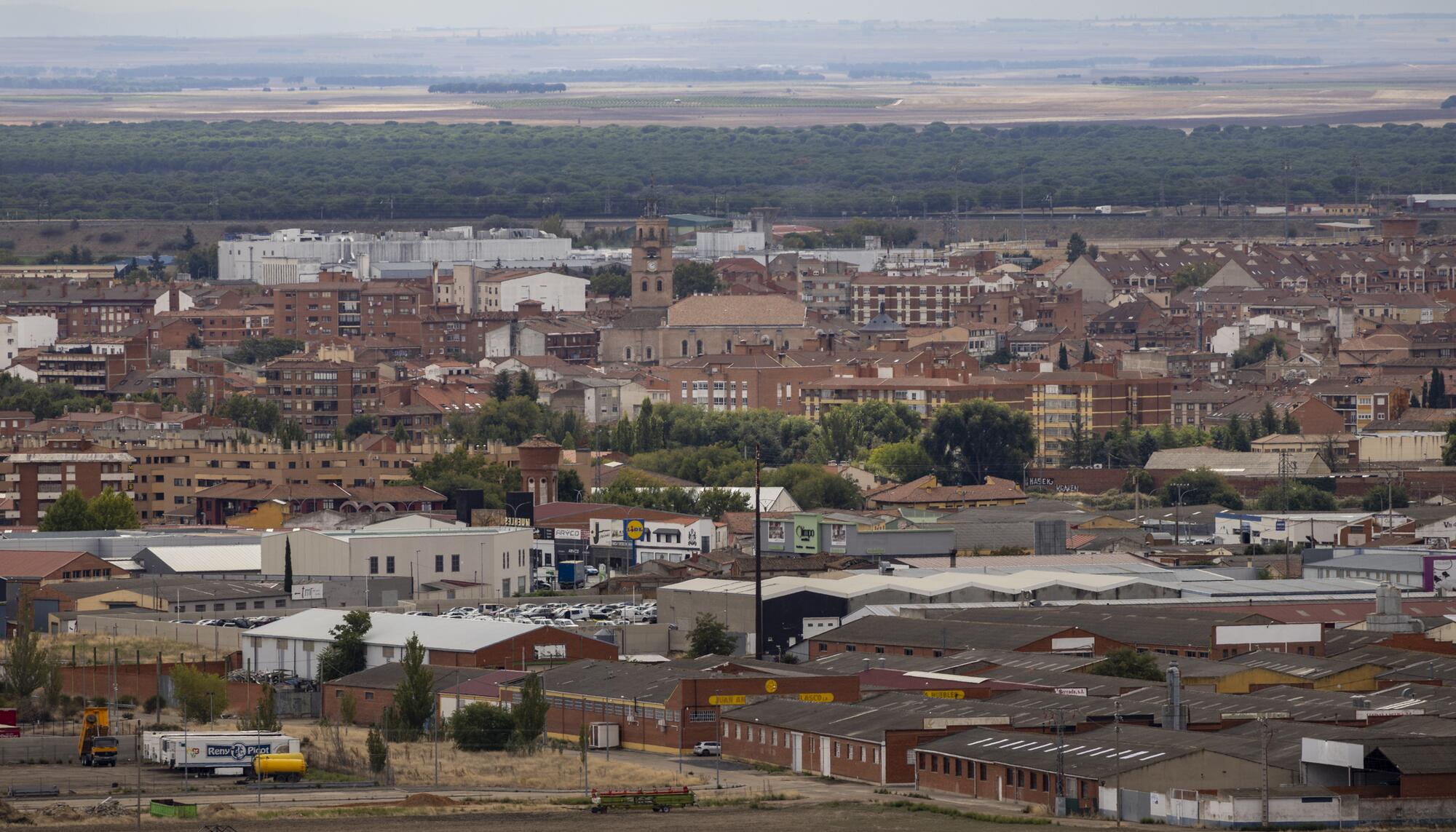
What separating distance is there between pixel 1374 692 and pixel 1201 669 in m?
3.18

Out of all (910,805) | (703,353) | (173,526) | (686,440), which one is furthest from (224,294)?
(910,805)

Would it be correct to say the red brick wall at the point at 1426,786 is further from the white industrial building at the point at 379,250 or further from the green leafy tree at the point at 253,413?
the white industrial building at the point at 379,250

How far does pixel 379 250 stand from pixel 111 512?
259 feet

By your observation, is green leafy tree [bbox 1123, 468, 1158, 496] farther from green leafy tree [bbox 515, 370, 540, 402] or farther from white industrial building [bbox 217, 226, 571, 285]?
white industrial building [bbox 217, 226, 571, 285]

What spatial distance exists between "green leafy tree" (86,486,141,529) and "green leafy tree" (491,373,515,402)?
26.7m

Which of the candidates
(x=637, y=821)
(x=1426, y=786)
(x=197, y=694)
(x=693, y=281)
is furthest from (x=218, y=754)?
(x=693, y=281)

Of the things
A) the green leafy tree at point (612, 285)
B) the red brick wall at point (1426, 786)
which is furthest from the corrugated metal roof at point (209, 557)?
the green leafy tree at point (612, 285)

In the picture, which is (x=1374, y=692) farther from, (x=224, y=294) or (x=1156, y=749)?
(x=224, y=294)

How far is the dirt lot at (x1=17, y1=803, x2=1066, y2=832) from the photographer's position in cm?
2841

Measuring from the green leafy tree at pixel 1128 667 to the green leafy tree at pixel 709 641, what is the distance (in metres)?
5.88

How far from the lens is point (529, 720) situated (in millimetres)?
34688

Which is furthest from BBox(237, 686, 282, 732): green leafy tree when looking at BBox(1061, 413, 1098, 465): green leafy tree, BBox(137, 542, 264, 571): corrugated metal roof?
BBox(1061, 413, 1098, 465): green leafy tree

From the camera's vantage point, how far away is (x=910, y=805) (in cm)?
3036

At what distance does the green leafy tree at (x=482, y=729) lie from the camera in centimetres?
3472
